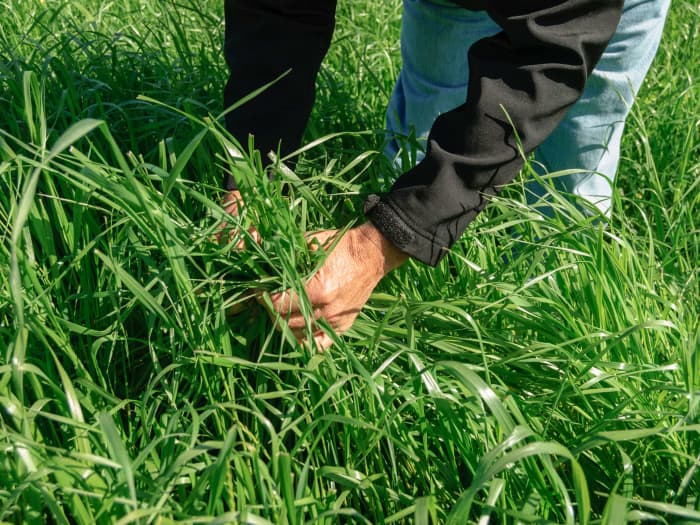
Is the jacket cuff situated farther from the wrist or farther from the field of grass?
the field of grass

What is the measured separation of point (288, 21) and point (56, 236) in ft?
1.92

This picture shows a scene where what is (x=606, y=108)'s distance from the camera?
5.87 feet

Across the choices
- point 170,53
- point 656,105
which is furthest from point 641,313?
point 170,53

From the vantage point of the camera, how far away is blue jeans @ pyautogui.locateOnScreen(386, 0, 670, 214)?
5.53ft

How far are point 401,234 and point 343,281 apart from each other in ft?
0.39

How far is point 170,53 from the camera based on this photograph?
2.22 metres

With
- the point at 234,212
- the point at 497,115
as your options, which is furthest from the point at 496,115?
the point at 234,212

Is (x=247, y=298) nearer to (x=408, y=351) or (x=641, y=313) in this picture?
(x=408, y=351)

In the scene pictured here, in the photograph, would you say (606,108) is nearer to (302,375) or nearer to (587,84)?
(587,84)

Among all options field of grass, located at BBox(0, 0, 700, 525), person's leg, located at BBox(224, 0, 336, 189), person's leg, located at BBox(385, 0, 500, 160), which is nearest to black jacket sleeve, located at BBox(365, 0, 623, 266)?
field of grass, located at BBox(0, 0, 700, 525)

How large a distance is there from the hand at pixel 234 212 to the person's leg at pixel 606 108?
2.08ft

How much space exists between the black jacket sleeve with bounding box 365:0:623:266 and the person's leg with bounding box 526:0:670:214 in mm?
422

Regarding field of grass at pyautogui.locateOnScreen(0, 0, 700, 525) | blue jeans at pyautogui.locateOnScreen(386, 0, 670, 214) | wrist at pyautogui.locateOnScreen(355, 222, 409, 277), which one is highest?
blue jeans at pyautogui.locateOnScreen(386, 0, 670, 214)

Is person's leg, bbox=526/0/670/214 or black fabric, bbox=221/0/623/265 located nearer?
Answer: black fabric, bbox=221/0/623/265
